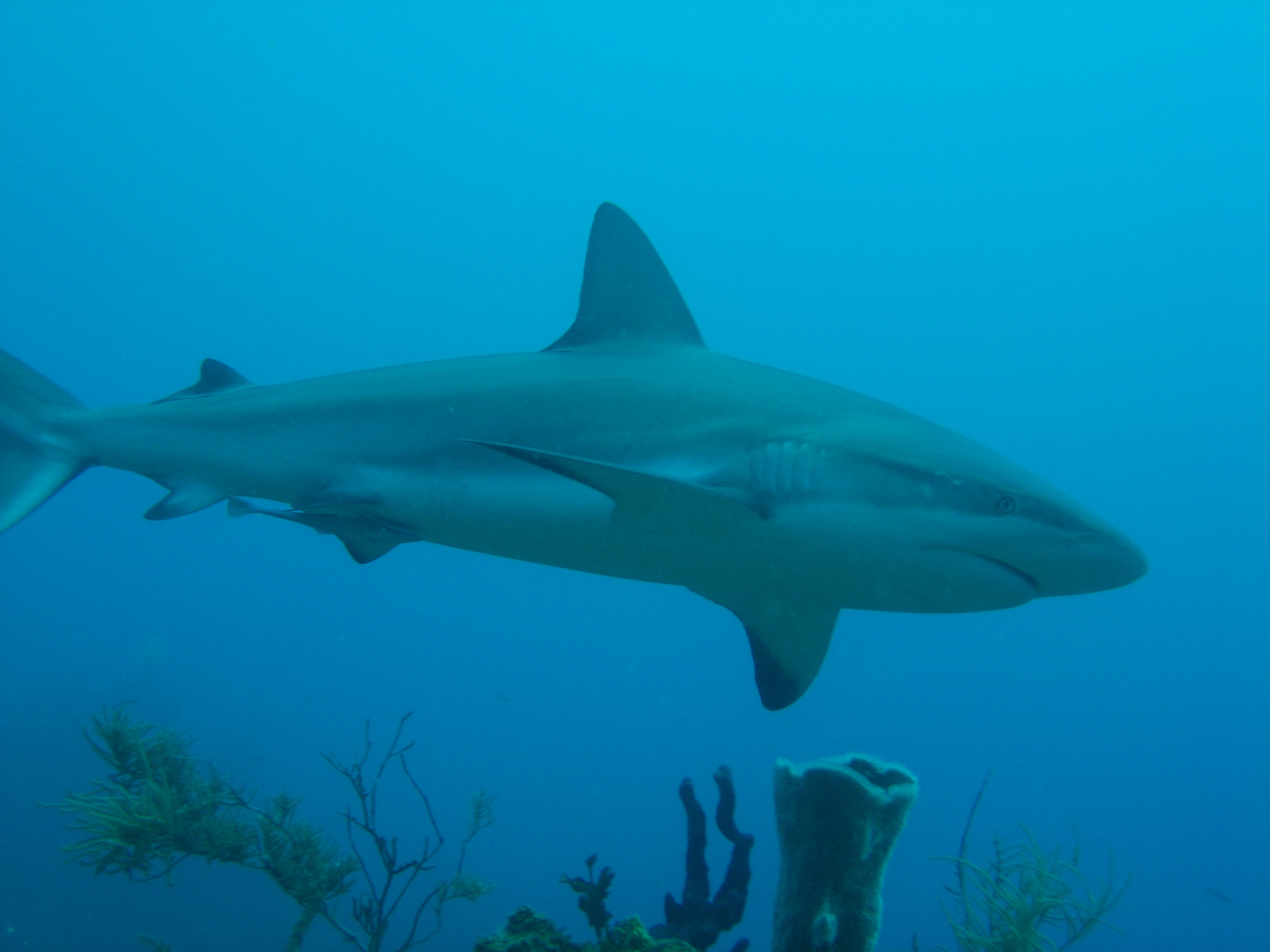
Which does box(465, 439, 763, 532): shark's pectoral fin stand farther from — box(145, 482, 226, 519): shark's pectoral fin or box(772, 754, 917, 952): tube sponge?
box(145, 482, 226, 519): shark's pectoral fin

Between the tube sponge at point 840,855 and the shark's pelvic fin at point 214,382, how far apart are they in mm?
3666

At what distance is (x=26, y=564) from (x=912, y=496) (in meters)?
92.2

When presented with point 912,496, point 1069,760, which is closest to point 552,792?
point 1069,760

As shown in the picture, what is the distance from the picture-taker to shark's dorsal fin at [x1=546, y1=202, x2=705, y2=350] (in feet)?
13.6

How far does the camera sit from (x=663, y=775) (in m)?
71.8

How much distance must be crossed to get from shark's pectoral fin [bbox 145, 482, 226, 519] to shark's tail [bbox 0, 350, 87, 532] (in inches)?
20.9

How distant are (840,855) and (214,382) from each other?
406 centimetres

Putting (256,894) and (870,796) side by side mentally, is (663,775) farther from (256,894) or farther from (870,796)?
(870,796)

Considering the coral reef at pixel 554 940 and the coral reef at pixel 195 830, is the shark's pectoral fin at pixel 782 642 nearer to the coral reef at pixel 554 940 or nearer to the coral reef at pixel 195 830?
the coral reef at pixel 554 940

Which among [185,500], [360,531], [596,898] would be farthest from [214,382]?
[596,898]

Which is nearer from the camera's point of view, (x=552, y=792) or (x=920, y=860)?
(x=920, y=860)

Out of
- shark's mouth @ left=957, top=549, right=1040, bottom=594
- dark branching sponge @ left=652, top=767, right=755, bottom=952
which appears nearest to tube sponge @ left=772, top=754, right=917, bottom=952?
shark's mouth @ left=957, top=549, right=1040, bottom=594

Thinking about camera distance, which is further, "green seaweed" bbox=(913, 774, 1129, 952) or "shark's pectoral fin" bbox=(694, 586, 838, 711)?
"green seaweed" bbox=(913, 774, 1129, 952)

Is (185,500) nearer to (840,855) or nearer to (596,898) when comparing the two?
(596,898)
